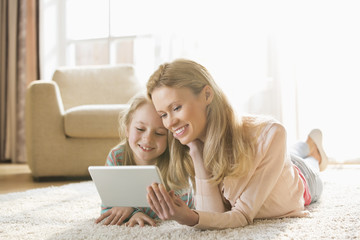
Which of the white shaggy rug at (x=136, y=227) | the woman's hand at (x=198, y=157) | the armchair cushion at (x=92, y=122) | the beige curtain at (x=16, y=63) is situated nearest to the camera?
the white shaggy rug at (x=136, y=227)

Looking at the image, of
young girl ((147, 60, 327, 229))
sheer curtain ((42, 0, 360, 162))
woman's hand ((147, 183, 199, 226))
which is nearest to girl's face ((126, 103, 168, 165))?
young girl ((147, 60, 327, 229))

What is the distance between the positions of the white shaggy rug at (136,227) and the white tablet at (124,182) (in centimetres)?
9

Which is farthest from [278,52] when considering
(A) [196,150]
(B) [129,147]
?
(A) [196,150]

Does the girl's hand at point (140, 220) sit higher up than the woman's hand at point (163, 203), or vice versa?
the woman's hand at point (163, 203)

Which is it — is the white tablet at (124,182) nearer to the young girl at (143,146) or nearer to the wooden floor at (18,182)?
the young girl at (143,146)

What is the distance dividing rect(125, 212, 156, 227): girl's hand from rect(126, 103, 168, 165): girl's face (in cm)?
19

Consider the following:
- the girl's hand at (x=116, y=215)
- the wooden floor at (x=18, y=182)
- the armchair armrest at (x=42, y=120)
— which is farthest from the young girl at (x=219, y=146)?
the armchair armrest at (x=42, y=120)

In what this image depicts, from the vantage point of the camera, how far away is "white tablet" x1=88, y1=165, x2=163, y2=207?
45.1 inches

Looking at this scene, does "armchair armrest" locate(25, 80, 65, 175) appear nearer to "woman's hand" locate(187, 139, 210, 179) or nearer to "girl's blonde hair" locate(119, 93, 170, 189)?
"girl's blonde hair" locate(119, 93, 170, 189)

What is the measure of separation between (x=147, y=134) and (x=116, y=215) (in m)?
0.28

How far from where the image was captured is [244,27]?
368 centimetres

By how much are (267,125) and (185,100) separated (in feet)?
0.87

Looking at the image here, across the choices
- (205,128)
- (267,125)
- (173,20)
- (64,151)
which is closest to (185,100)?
(205,128)

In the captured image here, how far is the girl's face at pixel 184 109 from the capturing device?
1234 mm
